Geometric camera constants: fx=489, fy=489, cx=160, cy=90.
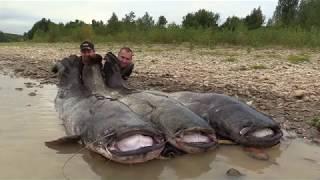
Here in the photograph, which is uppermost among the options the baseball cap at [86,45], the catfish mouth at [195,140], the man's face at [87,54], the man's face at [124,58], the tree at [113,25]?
the baseball cap at [86,45]

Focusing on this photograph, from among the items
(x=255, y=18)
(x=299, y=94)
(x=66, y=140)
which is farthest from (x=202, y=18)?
(x=66, y=140)

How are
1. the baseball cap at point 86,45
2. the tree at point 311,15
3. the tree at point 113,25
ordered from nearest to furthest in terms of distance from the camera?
the baseball cap at point 86,45 → the tree at point 311,15 → the tree at point 113,25

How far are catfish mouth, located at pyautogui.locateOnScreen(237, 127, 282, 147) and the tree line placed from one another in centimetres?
1653

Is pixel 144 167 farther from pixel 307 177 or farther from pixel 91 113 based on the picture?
pixel 307 177

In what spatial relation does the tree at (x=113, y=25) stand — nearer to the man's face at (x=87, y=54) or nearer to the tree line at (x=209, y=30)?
the tree line at (x=209, y=30)

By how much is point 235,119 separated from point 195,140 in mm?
762

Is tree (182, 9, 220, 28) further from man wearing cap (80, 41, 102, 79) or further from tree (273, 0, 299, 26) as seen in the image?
man wearing cap (80, 41, 102, 79)

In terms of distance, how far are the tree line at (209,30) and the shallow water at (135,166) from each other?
16.8 m

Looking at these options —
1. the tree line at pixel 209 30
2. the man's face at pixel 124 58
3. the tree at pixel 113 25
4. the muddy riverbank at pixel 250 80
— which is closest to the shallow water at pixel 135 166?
the muddy riverbank at pixel 250 80

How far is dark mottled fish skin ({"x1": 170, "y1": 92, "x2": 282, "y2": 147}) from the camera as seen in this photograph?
6.02 m

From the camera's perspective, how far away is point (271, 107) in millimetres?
8289

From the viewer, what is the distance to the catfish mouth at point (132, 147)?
5039 mm

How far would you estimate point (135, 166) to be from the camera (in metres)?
5.20

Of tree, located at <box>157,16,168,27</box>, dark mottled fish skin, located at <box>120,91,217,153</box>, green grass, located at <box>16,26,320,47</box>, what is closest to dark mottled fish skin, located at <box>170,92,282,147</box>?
dark mottled fish skin, located at <box>120,91,217,153</box>
